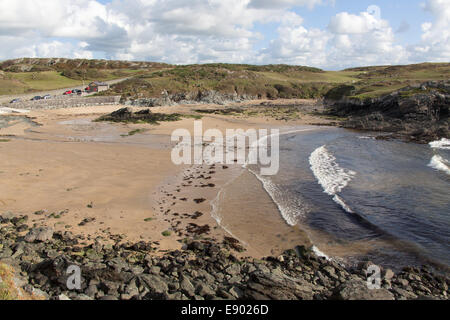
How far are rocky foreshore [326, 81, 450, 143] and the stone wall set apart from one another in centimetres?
4119

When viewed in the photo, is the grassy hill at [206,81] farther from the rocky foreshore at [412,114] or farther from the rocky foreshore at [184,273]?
the rocky foreshore at [184,273]

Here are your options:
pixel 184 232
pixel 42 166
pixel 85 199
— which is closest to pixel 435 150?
pixel 184 232

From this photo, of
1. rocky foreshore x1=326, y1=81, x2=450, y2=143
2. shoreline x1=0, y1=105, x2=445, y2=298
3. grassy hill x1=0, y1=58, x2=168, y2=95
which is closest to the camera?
shoreline x1=0, y1=105, x2=445, y2=298

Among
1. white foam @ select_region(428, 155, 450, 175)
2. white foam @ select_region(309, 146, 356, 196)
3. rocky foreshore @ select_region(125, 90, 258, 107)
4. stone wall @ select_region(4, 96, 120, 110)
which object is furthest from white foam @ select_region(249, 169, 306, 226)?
stone wall @ select_region(4, 96, 120, 110)

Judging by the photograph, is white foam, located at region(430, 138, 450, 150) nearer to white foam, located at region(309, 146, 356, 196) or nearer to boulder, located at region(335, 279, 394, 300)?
white foam, located at region(309, 146, 356, 196)

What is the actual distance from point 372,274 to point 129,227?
804 centimetres

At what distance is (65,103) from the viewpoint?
52.9 m

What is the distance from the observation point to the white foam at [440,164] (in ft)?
66.8

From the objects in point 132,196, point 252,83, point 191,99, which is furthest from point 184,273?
point 252,83

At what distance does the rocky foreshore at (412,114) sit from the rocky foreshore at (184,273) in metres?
26.9

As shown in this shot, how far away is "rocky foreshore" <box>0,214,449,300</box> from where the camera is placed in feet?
23.4

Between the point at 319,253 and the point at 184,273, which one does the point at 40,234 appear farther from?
the point at 319,253

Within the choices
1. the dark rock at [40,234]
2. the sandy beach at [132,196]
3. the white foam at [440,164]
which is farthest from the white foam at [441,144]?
the dark rock at [40,234]
